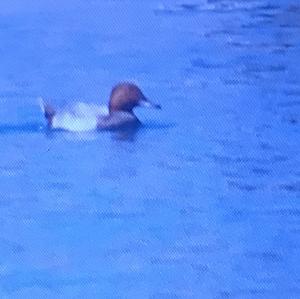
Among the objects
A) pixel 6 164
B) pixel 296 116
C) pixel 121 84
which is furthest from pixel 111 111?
pixel 296 116

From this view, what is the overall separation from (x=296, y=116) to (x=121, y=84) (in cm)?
26

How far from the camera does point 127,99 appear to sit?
1.16 metres

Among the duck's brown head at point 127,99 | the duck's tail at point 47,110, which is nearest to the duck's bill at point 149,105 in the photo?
the duck's brown head at point 127,99

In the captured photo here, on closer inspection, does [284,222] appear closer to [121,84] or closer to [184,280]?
[184,280]

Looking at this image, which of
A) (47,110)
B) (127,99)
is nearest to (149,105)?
(127,99)

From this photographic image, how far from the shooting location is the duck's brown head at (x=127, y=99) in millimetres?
1151

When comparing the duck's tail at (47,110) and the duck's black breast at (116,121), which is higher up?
the duck's tail at (47,110)

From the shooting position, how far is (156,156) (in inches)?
45.3

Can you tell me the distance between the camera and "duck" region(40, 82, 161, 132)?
1.14m

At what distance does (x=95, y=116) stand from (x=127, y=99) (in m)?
0.05

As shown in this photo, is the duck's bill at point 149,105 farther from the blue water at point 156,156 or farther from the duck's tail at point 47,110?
the duck's tail at point 47,110

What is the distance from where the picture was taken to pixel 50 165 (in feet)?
3.70

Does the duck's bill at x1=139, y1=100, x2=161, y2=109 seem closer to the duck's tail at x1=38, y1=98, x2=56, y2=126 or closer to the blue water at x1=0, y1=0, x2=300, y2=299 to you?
the blue water at x1=0, y1=0, x2=300, y2=299

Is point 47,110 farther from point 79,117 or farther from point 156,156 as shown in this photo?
point 156,156
